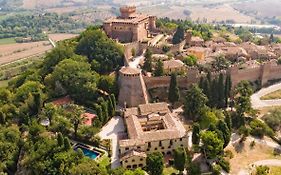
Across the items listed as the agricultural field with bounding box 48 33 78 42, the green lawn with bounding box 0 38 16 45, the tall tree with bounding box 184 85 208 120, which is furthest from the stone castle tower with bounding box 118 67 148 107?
the green lawn with bounding box 0 38 16 45

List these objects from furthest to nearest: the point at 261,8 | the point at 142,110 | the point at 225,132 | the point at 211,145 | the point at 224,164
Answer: the point at 261,8
the point at 142,110
the point at 225,132
the point at 224,164
the point at 211,145

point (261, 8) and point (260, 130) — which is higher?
point (261, 8)

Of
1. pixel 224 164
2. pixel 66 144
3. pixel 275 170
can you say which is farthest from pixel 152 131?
pixel 275 170

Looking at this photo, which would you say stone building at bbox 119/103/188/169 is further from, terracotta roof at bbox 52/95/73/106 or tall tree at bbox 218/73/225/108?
terracotta roof at bbox 52/95/73/106

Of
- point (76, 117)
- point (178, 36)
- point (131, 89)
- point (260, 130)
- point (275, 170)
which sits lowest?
point (275, 170)

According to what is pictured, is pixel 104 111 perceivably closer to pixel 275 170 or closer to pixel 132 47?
pixel 132 47
